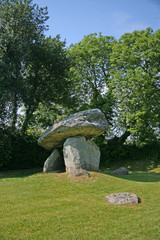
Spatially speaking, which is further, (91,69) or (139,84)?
(91,69)

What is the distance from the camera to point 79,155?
14.1 metres

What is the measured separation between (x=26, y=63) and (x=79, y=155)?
10.6 metres

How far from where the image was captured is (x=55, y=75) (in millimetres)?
22609

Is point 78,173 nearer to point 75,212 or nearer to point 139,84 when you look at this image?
point 75,212

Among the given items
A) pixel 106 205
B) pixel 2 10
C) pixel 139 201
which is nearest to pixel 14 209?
pixel 106 205

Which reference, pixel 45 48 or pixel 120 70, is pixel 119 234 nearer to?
pixel 45 48

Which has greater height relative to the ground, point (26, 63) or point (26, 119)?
point (26, 63)

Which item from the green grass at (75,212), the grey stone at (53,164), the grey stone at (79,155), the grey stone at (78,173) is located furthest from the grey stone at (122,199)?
the grey stone at (53,164)

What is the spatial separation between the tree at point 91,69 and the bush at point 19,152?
23.7 feet

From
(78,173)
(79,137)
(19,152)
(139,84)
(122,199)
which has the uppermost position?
(139,84)

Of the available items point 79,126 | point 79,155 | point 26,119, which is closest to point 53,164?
point 79,155

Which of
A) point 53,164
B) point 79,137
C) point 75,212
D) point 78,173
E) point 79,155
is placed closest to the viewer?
point 75,212

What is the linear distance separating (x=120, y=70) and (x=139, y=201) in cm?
1762

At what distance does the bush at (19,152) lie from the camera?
727 inches
